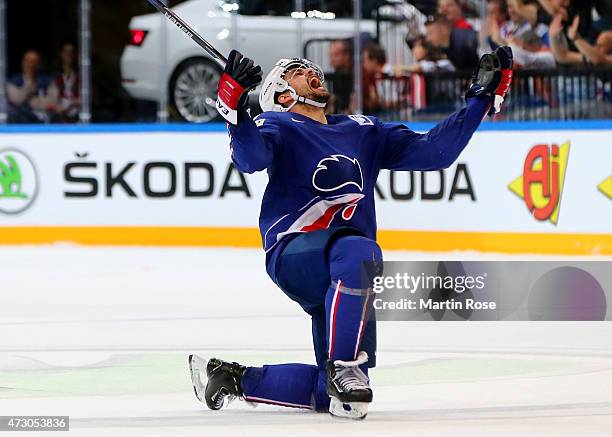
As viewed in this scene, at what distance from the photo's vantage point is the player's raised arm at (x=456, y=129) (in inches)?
140

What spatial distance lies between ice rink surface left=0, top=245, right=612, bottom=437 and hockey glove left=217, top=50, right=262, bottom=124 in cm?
75

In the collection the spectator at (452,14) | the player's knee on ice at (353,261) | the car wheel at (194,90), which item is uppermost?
the spectator at (452,14)

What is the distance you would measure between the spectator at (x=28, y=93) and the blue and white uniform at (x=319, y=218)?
6547mm

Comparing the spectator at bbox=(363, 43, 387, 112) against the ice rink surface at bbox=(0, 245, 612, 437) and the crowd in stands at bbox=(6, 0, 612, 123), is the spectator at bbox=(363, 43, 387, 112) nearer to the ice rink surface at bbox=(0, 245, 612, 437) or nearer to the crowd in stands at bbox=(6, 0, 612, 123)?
the crowd in stands at bbox=(6, 0, 612, 123)

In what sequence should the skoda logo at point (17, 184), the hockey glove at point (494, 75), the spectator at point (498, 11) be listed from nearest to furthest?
the hockey glove at point (494, 75) < the spectator at point (498, 11) < the skoda logo at point (17, 184)

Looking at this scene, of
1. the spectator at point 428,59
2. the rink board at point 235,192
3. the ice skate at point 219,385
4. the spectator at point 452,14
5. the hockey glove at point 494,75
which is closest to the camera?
the ice skate at point 219,385

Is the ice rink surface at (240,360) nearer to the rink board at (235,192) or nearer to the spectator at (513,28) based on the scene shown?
the rink board at (235,192)

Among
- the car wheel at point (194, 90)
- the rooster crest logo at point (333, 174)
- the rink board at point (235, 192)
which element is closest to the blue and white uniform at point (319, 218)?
the rooster crest logo at point (333, 174)

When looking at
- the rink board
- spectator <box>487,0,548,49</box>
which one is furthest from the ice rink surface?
spectator <box>487,0,548,49</box>

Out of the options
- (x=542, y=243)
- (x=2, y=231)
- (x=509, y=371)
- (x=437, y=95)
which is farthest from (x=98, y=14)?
(x=509, y=371)

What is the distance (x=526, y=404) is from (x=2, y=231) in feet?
21.2

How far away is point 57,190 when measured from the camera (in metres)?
9.43

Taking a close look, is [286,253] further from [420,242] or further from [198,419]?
[420,242]

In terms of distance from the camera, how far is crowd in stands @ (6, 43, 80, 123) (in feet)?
32.1
